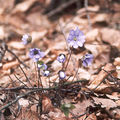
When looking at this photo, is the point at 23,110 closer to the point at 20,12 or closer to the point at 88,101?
the point at 88,101

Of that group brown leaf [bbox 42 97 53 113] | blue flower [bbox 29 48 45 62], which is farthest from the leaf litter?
blue flower [bbox 29 48 45 62]

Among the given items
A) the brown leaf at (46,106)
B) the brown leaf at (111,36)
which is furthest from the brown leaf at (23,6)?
the brown leaf at (46,106)

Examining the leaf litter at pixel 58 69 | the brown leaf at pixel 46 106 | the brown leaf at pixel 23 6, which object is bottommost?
the brown leaf at pixel 46 106

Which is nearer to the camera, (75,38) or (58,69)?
(75,38)

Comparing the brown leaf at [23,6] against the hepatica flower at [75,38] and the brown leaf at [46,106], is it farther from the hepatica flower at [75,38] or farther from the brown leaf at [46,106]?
the brown leaf at [46,106]

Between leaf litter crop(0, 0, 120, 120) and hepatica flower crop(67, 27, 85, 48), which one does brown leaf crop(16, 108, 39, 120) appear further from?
hepatica flower crop(67, 27, 85, 48)

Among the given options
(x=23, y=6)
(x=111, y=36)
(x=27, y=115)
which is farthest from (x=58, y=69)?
(x=23, y=6)

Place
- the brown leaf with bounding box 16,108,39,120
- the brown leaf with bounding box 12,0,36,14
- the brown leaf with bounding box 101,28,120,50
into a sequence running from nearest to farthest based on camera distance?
1. the brown leaf with bounding box 16,108,39,120
2. the brown leaf with bounding box 101,28,120,50
3. the brown leaf with bounding box 12,0,36,14

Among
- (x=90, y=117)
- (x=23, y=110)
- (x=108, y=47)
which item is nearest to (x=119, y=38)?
(x=108, y=47)

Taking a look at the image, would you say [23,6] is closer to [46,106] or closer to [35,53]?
[35,53]

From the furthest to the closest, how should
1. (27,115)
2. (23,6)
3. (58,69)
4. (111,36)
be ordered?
(23,6), (111,36), (58,69), (27,115)

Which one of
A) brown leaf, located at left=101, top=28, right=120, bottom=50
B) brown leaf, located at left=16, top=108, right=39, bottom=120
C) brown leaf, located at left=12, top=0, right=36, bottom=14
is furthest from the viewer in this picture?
brown leaf, located at left=12, top=0, right=36, bottom=14
